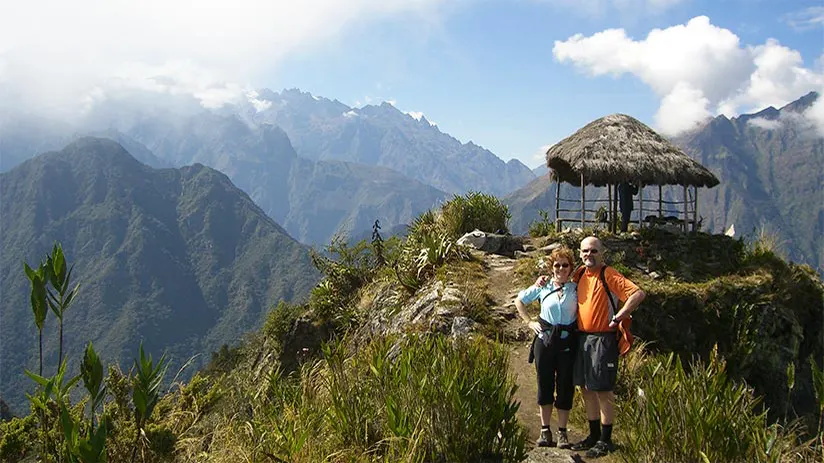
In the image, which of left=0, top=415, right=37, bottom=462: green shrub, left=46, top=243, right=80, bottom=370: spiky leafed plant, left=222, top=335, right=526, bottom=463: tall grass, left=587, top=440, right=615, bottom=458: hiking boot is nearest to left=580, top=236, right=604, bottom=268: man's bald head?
left=222, top=335, right=526, bottom=463: tall grass

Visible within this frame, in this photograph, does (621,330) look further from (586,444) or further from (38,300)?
(38,300)

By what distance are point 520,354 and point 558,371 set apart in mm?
3274

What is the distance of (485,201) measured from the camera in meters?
17.0

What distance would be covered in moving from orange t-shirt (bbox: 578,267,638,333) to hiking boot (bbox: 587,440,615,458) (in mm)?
896

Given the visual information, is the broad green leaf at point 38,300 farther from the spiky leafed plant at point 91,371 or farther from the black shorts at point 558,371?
the black shorts at point 558,371

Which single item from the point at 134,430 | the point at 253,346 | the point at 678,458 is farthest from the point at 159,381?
the point at 253,346

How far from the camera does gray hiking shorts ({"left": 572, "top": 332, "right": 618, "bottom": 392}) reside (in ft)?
13.4

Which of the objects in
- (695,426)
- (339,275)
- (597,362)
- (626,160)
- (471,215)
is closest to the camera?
(695,426)

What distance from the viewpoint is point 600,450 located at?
413cm

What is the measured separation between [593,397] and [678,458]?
1.31 meters

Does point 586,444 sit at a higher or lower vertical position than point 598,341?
lower

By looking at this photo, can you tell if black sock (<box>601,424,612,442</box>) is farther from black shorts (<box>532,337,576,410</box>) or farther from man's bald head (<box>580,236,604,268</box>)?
man's bald head (<box>580,236,604,268</box>)

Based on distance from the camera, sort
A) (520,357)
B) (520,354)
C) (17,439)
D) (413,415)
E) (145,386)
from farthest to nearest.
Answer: (520,354) → (520,357) → (17,439) → (413,415) → (145,386)

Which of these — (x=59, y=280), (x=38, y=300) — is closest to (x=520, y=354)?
(x=59, y=280)
